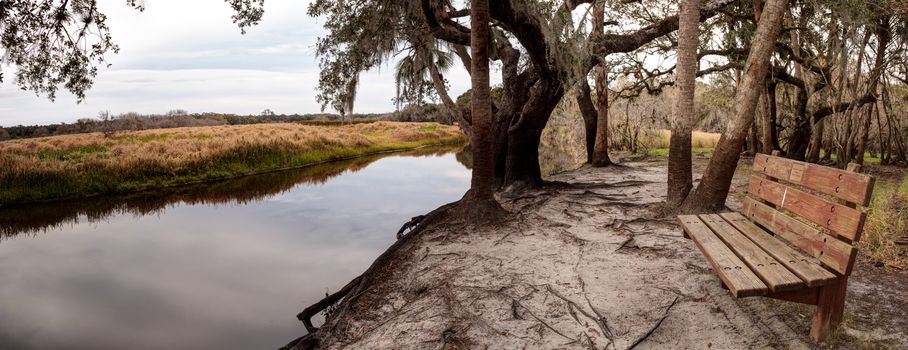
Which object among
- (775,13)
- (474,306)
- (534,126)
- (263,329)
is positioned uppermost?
(775,13)

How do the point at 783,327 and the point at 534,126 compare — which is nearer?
the point at 783,327

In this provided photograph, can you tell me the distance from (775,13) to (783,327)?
4117mm

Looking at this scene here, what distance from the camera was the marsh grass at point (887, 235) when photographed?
4.75 meters

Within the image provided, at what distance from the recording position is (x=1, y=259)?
846 centimetres

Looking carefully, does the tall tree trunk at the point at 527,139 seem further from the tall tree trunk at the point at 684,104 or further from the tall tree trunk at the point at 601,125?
the tall tree trunk at the point at 601,125

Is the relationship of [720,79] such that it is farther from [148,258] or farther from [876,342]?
[148,258]

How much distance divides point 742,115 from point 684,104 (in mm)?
974

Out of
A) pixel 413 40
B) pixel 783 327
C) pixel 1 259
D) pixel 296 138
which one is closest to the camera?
pixel 783 327

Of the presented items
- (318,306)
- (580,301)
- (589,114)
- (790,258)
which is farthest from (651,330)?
(589,114)

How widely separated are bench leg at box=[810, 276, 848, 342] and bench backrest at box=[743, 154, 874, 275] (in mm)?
151

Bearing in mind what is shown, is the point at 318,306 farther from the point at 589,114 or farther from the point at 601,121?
the point at 589,114

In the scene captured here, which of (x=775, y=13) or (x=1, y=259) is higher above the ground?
(x=775, y=13)

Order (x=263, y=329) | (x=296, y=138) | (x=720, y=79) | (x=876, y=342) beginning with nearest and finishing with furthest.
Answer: (x=876, y=342), (x=263, y=329), (x=720, y=79), (x=296, y=138)

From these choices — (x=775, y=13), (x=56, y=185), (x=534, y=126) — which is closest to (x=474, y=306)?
(x=775, y=13)
